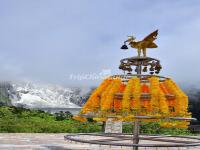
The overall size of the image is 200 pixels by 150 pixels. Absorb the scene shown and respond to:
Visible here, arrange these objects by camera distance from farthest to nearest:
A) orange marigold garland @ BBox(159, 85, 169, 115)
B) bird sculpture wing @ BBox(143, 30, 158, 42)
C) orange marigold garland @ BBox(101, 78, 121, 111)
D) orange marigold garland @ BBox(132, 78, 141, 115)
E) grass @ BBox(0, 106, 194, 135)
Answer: grass @ BBox(0, 106, 194, 135), bird sculpture wing @ BBox(143, 30, 158, 42), orange marigold garland @ BBox(101, 78, 121, 111), orange marigold garland @ BBox(132, 78, 141, 115), orange marigold garland @ BBox(159, 85, 169, 115)

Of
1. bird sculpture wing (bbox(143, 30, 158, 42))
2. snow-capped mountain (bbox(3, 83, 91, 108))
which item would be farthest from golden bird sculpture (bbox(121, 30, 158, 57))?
snow-capped mountain (bbox(3, 83, 91, 108))

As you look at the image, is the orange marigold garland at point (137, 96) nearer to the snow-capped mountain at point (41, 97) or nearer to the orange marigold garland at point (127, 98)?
the orange marigold garland at point (127, 98)

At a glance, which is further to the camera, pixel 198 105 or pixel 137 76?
pixel 198 105

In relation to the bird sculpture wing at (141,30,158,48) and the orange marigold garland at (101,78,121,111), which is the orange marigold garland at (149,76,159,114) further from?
the bird sculpture wing at (141,30,158,48)

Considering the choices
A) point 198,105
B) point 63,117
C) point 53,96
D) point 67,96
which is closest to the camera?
point 63,117

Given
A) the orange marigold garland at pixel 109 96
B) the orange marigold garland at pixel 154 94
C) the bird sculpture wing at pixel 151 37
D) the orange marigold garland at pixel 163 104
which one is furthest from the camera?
the bird sculpture wing at pixel 151 37

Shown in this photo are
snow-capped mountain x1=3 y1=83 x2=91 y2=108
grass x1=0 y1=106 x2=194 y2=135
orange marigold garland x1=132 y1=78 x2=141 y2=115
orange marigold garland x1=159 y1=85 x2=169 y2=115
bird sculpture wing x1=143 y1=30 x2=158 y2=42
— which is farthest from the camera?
snow-capped mountain x1=3 y1=83 x2=91 y2=108

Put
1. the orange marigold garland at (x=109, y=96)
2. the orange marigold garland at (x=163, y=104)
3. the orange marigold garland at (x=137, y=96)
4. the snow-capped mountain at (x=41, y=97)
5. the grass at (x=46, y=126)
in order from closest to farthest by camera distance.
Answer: the orange marigold garland at (x=163, y=104)
the orange marigold garland at (x=137, y=96)
the orange marigold garland at (x=109, y=96)
the grass at (x=46, y=126)
the snow-capped mountain at (x=41, y=97)

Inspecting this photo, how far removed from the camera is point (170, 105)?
10.0 metres

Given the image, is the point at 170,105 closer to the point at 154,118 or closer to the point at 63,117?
the point at 154,118

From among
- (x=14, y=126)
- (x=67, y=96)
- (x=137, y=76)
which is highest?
(x=67, y=96)

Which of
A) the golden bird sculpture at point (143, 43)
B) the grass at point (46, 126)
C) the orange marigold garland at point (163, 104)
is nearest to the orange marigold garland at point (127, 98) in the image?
the orange marigold garland at point (163, 104)

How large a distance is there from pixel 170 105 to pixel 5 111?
62.3ft

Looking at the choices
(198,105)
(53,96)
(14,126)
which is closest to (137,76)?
(14,126)
